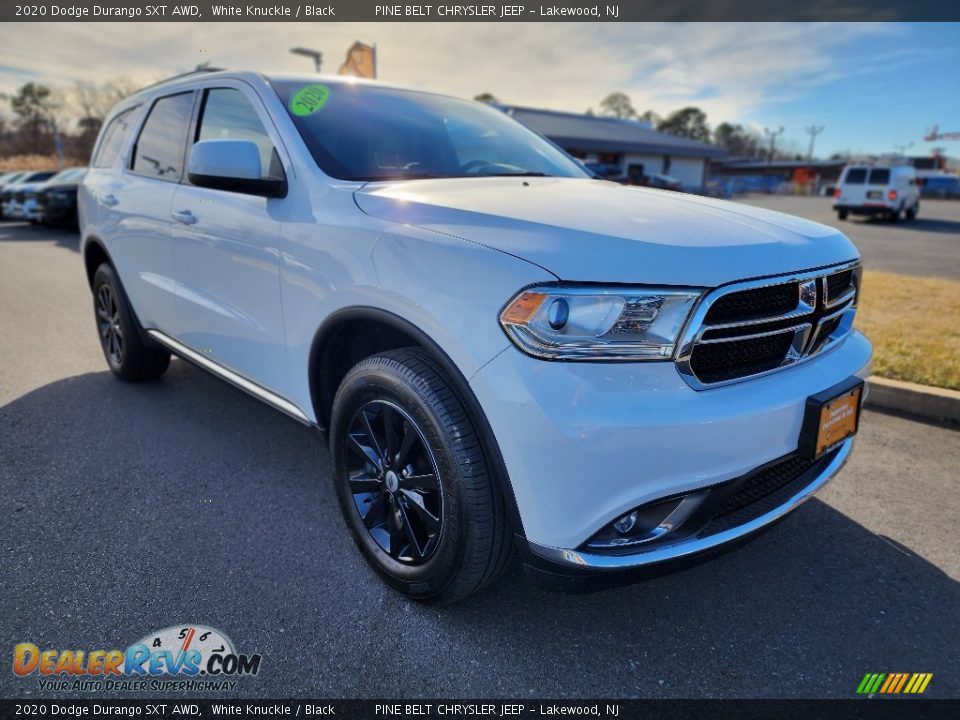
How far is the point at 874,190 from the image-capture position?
69.8ft

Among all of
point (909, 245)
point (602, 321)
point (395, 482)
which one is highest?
point (602, 321)

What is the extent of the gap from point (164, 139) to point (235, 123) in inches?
37.9

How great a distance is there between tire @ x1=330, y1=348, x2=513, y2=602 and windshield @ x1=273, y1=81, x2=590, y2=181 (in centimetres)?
93

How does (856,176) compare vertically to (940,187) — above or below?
above

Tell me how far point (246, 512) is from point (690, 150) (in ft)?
160

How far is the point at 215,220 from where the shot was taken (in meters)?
2.93

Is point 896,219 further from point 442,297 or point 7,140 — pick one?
point 7,140

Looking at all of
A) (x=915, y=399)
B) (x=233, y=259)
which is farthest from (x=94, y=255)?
(x=915, y=399)

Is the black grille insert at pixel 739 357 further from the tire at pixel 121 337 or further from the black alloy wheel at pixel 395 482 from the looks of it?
the tire at pixel 121 337

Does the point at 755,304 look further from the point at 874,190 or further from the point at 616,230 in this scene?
the point at 874,190

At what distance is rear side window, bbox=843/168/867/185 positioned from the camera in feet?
70.1

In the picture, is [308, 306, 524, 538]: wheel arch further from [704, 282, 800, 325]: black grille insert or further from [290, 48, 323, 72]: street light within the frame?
[290, 48, 323, 72]: street light

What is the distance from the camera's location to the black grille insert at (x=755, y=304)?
1747mm

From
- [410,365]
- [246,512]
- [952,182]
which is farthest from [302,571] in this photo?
[952,182]
